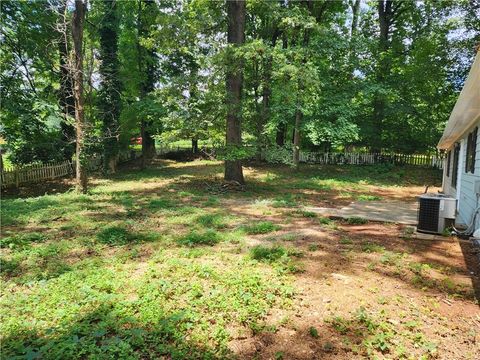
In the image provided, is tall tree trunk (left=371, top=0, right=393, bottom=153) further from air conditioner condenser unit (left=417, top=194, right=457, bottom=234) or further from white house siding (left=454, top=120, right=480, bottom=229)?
air conditioner condenser unit (left=417, top=194, right=457, bottom=234)

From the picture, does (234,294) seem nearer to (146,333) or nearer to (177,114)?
(146,333)

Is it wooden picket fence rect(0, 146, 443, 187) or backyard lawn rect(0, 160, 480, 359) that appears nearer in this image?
backyard lawn rect(0, 160, 480, 359)

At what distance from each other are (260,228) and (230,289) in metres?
2.72

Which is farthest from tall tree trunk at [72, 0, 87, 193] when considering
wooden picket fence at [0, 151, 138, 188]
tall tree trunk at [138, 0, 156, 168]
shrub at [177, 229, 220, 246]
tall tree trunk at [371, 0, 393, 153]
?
tall tree trunk at [371, 0, 393, 153]

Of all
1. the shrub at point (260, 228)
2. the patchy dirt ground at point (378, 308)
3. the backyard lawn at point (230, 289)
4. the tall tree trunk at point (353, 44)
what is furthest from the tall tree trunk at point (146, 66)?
the patchy dirt ground at point (378, 308)

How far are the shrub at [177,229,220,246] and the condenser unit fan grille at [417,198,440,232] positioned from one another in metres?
3.94

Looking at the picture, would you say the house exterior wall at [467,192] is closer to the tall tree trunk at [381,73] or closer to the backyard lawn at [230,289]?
the backyard lawn at [230,289]

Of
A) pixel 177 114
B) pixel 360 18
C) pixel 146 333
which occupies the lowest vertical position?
pixel 146 333

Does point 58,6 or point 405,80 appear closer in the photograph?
point 58,6

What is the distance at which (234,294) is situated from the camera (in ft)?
12.0

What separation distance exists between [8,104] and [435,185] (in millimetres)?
19237

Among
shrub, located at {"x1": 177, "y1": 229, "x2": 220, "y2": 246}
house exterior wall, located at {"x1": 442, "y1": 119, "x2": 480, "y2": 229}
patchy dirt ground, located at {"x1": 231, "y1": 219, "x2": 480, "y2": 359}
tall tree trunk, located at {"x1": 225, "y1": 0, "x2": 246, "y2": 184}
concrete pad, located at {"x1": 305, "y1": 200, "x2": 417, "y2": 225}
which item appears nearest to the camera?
patchy dirt ground, located at {"x1": 231, "y1": 219, "x2": 480, "y2": 359}

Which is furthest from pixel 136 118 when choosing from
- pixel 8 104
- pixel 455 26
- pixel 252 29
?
pixel 455 26

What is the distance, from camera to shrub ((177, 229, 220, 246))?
5.60 m
